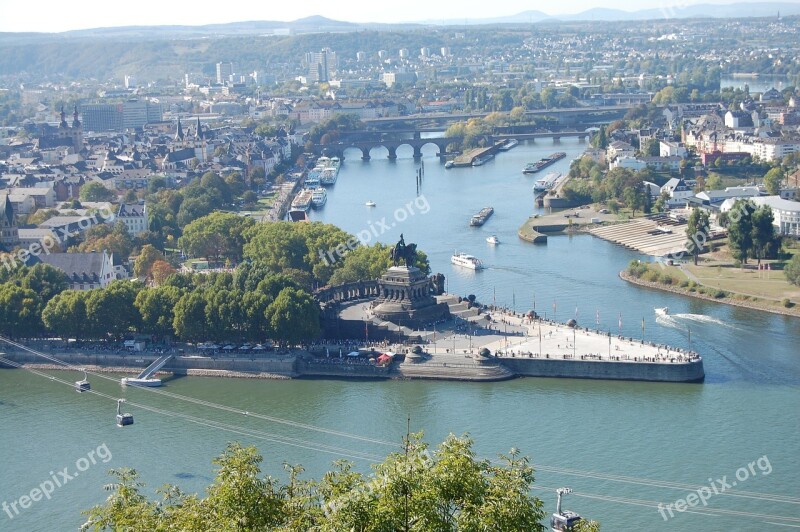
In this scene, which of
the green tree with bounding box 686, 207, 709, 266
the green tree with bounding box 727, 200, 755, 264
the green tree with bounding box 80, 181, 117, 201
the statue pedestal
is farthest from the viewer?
the green tree with bounding box 80, 181, 117, 201

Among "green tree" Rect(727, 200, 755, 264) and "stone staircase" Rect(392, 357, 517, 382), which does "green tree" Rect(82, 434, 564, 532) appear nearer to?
"stone staircase" Rect(392, 357, 517, 382)

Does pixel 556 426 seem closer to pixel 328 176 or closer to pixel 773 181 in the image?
pixel 773 181

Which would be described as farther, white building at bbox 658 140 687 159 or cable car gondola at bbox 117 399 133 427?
white building at bbox 658 140 687 159

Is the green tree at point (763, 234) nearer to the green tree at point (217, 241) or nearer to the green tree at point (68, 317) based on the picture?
the green tree at point (217, 241)

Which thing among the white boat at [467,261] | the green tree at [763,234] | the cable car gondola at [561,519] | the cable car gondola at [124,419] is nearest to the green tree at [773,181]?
the green tree at [763,234]

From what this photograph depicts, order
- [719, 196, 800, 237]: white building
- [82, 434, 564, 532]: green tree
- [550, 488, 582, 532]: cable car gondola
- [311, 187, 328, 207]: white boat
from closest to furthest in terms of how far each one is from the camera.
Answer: [82, 434, 564, 532]: green tree → [550, 488, 582, 532]: cable car gondola → [719, 196, 800, 237]: white building → [311, 187, 328, 207]: white boat

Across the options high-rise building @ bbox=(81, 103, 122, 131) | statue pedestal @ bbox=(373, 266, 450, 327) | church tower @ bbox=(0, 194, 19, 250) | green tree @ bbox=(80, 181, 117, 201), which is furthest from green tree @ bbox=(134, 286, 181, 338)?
high-rise building @ bbox=(81, 103, 122, 131)
